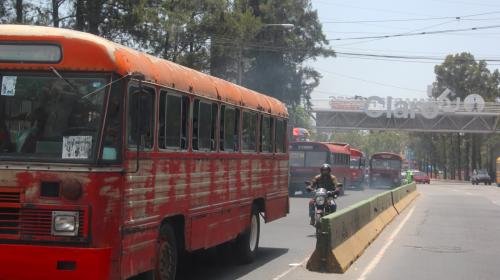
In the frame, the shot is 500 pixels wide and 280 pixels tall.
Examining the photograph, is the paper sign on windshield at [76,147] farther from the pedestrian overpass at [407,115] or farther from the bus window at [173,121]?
the pedestrian overpass at [407,115]

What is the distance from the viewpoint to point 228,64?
39188mm

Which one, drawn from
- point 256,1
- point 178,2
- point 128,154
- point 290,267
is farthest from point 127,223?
point 256,1

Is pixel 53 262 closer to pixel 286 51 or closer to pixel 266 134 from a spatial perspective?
pixel 266 134

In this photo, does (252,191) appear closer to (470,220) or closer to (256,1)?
(470,220)

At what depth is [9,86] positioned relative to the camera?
671cm

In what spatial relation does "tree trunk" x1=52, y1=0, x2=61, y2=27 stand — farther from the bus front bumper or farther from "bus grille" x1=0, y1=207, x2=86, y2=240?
the bus front bumper

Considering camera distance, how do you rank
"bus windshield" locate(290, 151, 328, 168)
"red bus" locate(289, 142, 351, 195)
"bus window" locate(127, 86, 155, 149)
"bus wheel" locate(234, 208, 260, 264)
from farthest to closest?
1. "bus windshield" locate(290, 151, 328, 168)
2. "red bus" locate(289, 142, 351, 195)
3. "bus wheel" locate(234, 208, 260, 264)
4. "bus window" locate(127, 86, 155, 149)

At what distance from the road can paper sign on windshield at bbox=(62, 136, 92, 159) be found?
4.42 meters

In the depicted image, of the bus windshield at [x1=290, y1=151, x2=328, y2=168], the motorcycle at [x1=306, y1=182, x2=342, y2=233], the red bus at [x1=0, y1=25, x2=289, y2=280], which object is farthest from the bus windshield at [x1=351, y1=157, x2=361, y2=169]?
the red bus at [x1=0, y1=25, x2=289, y2=280]

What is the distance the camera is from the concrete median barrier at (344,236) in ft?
34.9

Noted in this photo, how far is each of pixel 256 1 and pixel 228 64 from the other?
55.8 ft

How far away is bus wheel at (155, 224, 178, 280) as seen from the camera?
793 centimetres

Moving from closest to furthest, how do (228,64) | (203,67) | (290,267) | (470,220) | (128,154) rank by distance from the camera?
(128,154) < (290,267) < (470,220) < (203,67) < (228,64)

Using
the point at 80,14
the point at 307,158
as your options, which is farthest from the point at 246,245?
the point at 307,158
